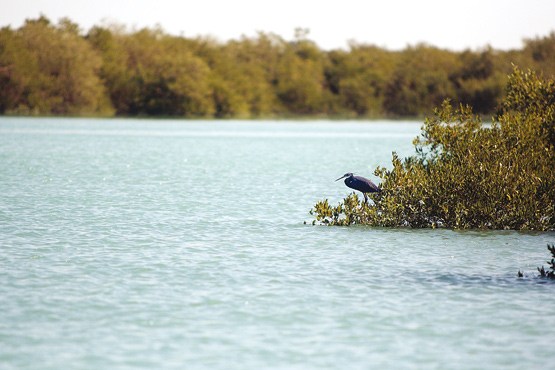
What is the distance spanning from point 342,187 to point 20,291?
2101 centimetres

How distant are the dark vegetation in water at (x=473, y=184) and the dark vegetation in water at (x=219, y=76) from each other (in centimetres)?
8579

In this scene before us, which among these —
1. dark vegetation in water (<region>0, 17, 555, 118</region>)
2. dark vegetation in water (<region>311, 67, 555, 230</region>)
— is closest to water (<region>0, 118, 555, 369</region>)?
dark vegetation in water (<region>311, 67, 555, 230</region>)

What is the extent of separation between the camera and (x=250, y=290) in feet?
47.4

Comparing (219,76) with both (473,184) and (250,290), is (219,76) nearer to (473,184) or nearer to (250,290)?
(473,184)

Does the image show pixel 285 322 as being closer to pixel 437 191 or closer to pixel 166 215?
pixel 437 191

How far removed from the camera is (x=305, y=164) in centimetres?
4841

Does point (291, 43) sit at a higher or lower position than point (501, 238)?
higher

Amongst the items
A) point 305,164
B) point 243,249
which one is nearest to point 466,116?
point 243,249

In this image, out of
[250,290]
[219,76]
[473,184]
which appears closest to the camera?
[250,290]

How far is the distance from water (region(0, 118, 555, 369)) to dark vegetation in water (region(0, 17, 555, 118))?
87966 millimetres

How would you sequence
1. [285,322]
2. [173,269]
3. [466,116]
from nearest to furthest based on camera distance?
[285,322] → [173,269] → [466,116]

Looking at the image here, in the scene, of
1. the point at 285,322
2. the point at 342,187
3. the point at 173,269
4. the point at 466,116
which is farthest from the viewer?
the point at 342,187

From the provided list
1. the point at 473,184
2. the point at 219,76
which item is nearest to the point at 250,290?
the point at 473,184

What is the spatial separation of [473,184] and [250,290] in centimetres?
861
